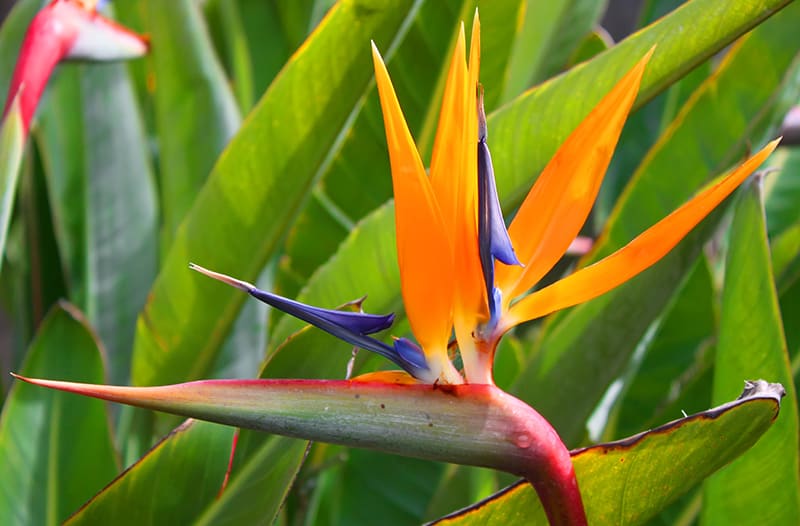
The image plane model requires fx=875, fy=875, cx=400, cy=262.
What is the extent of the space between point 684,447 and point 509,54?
0.50 metres

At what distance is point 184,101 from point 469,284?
655 mm

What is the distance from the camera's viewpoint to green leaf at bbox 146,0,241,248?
92 centimetres

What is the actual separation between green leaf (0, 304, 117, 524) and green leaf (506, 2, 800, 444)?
1.10ft

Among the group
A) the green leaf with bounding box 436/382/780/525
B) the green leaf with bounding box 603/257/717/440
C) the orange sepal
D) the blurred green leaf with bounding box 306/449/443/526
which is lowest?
the blurred green leaf with bounding box 306/449/443/526

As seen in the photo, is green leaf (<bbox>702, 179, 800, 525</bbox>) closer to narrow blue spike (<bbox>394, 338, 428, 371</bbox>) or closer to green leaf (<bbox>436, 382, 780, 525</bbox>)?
green leaf (<bbox>436, 382, 780, 525</bbox>)

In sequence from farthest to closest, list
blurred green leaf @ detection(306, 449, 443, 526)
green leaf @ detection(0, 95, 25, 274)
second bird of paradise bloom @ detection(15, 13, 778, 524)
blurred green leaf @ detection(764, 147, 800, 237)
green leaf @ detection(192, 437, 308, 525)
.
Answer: blurred green leaf @ detection(764, 147, 800, 237) → blurred green leaf @ detection(306, 449, 443, 526) → green leaf @ detection(0, 95, 25, 274) → green leaf @ detection(192, 437, 308, 525) → second bird of paradise bloom @ detection(15, 13, 778, 524)

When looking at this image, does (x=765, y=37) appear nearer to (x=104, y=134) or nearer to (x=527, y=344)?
(x=527, y=344)

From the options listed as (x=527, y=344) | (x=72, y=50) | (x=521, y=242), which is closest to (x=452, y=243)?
(x=521, y=242)

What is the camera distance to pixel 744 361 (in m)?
0.57

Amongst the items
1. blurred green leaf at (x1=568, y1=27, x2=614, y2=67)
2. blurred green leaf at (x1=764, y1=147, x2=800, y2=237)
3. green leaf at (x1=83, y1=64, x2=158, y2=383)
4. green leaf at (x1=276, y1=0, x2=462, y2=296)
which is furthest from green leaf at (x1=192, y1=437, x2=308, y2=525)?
blurred green leaf at (x1=764, y1=147, x2=800, y2=237)

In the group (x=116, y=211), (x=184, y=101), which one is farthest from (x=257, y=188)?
(x=116, y=211)

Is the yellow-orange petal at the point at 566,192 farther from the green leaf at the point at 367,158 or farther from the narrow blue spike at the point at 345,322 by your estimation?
the green leaf at the point at 367,158

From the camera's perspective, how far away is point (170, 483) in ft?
1.72

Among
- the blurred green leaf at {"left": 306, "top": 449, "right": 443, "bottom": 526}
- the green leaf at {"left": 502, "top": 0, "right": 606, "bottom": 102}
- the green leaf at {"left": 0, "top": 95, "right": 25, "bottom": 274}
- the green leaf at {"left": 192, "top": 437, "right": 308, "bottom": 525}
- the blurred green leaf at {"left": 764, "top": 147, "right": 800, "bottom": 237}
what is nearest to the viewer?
the green leaf at {"left": 192, "top": 437, "right": 308, "bottom": 525}
